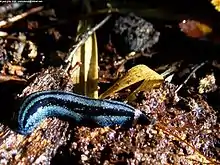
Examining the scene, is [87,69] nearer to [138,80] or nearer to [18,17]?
[138,80]

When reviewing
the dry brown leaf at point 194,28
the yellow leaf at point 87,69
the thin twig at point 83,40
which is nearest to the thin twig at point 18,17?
the yellow leaf at point 87,69

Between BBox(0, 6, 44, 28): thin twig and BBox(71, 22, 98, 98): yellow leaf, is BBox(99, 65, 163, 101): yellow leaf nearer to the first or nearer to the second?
BBox(71, 22, 98, 98): yellow leaf

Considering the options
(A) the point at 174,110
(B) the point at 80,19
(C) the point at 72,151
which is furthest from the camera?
(B) the point at 80,19

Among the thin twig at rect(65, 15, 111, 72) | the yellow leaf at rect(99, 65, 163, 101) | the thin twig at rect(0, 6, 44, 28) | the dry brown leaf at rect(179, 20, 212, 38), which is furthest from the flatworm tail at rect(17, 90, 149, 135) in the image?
the thin twig at rect(0, 6, 44, 28)

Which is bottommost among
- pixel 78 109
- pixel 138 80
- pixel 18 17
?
pixel 78 109

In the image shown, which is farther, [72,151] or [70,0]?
[70,0]

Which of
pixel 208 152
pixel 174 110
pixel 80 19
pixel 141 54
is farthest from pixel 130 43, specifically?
pixel 208 152

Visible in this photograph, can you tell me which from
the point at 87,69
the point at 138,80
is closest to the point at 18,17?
the point at 87,69

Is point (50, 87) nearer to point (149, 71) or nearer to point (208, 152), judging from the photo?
point (149, 71)

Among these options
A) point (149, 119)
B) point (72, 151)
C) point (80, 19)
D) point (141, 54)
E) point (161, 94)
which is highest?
point (80, 19)
